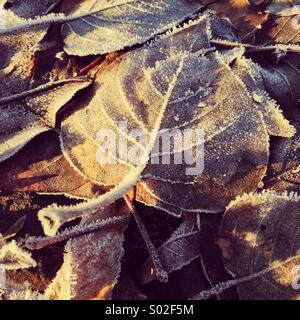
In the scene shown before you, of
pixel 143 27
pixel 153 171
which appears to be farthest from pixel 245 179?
pixel 143 27

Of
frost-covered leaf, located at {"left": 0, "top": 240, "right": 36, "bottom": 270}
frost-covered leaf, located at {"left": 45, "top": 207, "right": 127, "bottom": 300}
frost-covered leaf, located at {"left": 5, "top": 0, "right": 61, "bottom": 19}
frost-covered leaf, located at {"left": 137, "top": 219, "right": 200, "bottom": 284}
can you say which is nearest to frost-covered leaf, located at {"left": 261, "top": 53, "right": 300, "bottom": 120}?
frost-covered leaf, located at {"left": 137, "top": 219, "right": 200, "bottom": 284}

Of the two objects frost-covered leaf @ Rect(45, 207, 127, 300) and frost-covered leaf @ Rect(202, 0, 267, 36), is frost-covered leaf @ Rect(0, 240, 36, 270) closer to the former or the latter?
frost-covered leaf @ Rect(45, 207, 127, 300)

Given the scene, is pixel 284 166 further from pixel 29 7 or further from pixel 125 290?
pixel 29 7

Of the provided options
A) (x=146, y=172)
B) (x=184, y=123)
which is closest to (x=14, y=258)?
(x=146, y=172)

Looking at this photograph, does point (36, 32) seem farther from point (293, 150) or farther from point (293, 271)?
point (293, 271)

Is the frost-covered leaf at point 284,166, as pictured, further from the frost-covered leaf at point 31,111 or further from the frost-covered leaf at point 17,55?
the frost-covered leaf at point 17,55

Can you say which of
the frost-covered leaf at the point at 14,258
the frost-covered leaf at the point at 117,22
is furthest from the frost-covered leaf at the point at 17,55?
the frost-covered leaf at the point at 14,258
